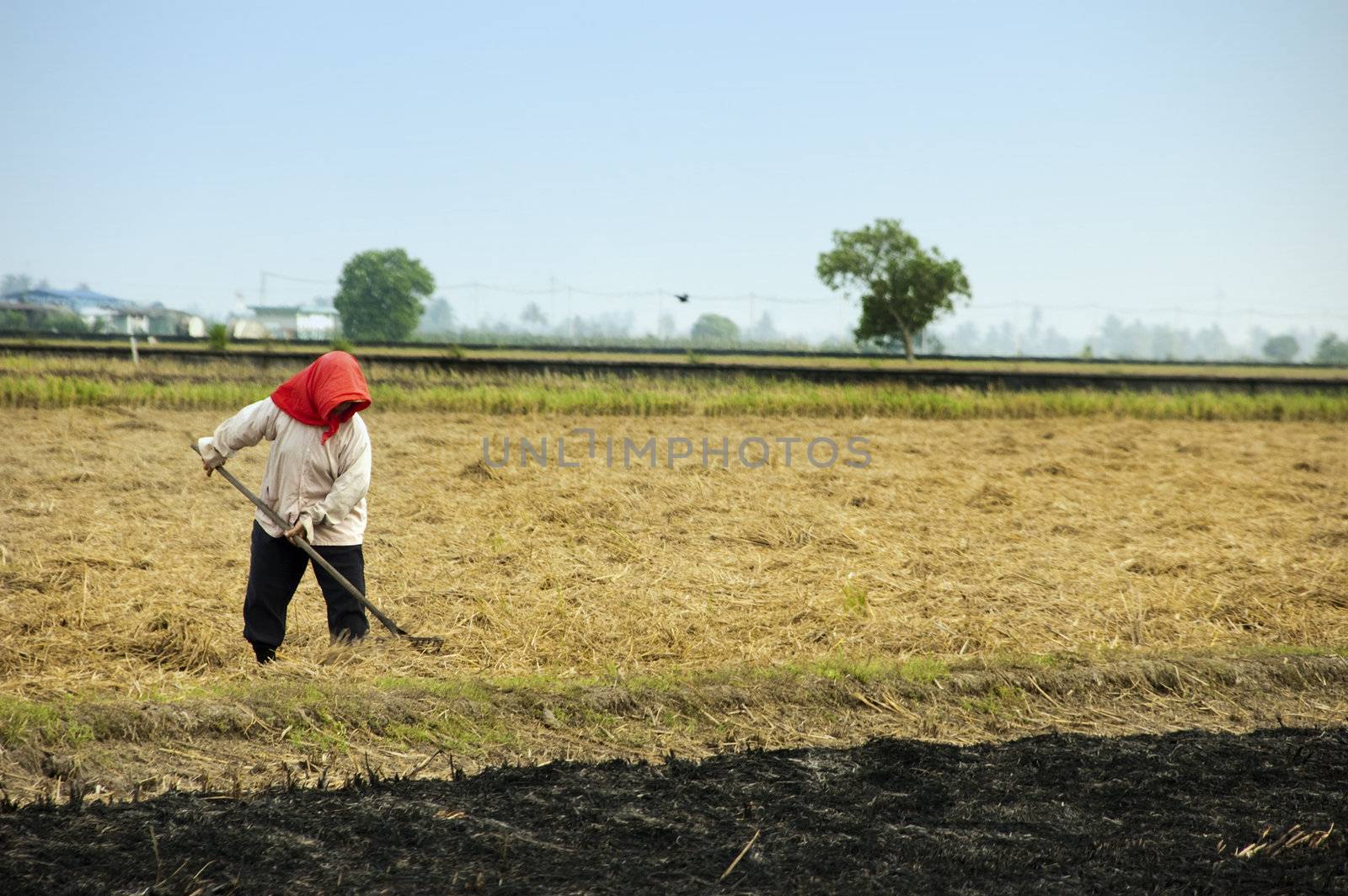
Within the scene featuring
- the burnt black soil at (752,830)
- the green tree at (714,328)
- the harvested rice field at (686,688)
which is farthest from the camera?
the green tree at (714,328)

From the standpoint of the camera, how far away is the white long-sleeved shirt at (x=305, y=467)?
470cm

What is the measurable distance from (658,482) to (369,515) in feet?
8.52

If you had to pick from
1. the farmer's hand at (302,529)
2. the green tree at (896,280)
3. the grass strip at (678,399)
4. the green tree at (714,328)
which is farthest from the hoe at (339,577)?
the green tree at (714,328)

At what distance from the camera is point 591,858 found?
3078 millimetres

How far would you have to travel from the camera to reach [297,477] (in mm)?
4699

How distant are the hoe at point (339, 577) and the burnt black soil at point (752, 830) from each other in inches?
52.6

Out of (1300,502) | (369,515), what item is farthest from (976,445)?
(369,515)

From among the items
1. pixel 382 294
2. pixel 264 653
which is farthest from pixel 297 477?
pixel 382 294

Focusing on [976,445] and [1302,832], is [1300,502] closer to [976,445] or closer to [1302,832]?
[976,445]

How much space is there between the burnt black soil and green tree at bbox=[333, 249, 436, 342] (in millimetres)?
54290

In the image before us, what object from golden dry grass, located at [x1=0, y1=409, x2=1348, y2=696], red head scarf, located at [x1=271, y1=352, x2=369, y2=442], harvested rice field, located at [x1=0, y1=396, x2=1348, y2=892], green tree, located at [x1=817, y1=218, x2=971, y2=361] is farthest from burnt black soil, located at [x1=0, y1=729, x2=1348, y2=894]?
green tree, located at [x1=817, y1=218, x2=971, y2=361]

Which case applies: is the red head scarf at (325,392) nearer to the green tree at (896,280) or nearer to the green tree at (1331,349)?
the green tree at (896,280)

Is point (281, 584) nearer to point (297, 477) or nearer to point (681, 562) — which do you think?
point (297, 477)

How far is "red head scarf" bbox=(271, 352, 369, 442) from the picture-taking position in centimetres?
456
